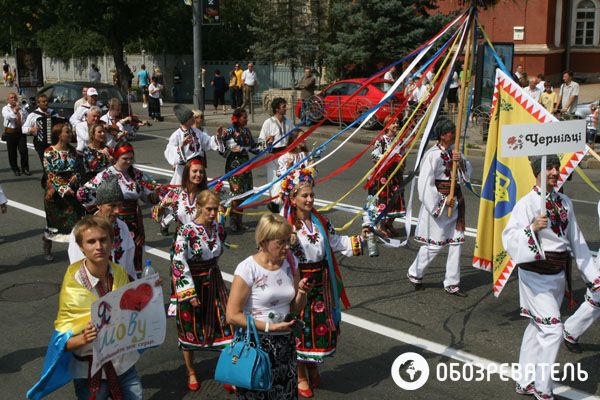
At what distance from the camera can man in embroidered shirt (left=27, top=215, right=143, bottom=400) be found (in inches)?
164

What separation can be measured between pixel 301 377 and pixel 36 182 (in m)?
10.2

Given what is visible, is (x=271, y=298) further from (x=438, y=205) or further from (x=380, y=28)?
(x=380, y=28)

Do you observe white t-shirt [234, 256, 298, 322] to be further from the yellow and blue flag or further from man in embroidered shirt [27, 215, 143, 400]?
the yellow and blue flag

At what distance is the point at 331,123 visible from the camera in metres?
22.5

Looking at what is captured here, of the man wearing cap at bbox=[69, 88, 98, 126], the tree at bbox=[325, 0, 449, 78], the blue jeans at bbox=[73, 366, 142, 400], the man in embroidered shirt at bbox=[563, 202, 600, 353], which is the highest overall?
the tree at bbox=[325, 0, 449, 78]

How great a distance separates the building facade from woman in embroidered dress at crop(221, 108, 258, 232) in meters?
21.8

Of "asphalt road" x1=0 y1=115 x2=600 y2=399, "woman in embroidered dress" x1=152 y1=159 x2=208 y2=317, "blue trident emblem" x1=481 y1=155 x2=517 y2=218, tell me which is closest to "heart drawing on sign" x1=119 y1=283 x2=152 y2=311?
"asphalt road" x1=0 y1=115 x2=600 y2=399

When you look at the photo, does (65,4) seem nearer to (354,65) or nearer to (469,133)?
(354,65)

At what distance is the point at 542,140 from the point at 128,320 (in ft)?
9.71

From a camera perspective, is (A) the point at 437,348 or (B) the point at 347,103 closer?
(A) the point at 437,348

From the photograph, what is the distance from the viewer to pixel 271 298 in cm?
455

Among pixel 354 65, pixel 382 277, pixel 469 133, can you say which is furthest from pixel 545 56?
pixel 382 277

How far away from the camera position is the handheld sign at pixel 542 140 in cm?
505

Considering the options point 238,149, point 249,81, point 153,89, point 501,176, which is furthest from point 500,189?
point 249,81
